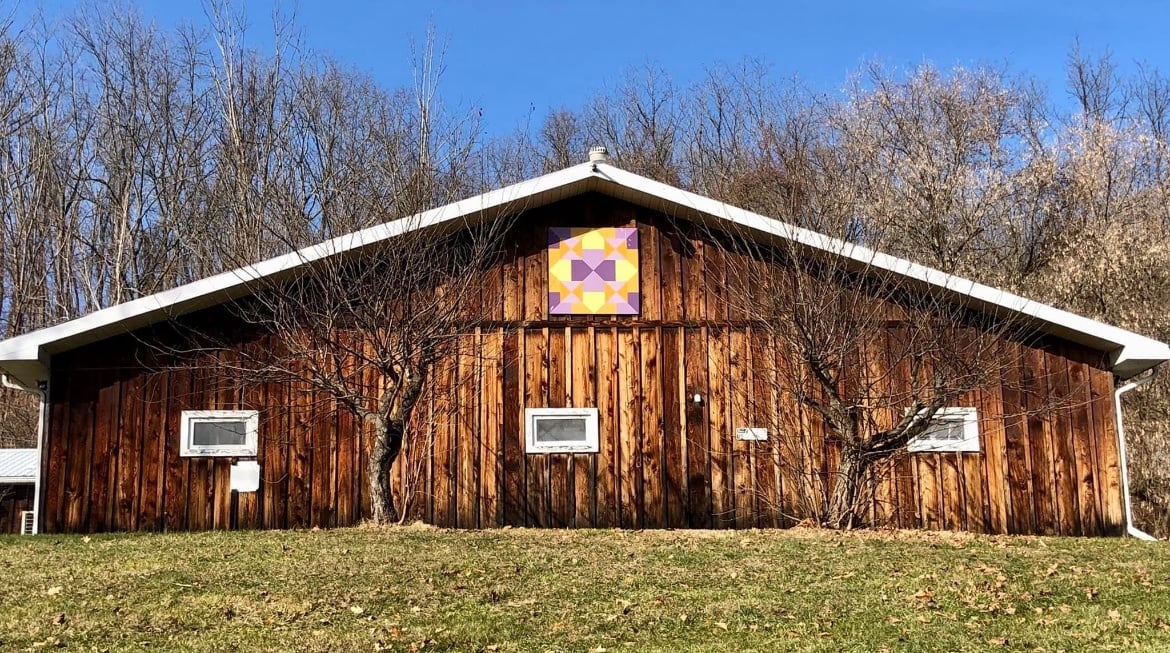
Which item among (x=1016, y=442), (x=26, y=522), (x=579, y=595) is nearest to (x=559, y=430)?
(x=579, y=595)

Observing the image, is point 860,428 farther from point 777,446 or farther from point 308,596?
point 308,596

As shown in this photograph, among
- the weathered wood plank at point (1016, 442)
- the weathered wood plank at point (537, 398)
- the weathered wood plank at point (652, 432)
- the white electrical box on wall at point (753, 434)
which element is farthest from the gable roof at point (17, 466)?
the weathered wood plank at point (1016, 442)

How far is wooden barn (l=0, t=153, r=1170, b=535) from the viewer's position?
12.8m

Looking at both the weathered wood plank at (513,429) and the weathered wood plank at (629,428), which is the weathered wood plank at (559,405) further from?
the weathered wood plank at (629,428)

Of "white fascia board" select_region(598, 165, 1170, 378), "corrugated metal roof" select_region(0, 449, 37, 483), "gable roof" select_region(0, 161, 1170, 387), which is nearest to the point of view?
"gable roof" select_region(0, 161, 1170, 387)

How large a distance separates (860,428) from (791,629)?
6552 millimetres

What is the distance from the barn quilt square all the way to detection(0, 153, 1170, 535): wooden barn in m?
0.03

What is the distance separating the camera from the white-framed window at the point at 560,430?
13.4 m

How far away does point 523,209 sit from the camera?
13430 mm

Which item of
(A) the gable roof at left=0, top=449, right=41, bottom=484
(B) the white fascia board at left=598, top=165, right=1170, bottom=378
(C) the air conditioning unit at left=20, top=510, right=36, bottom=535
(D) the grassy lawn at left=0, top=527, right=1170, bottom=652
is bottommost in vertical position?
(D) the grassy lawn at left=0, top=527, right=1170, bottom=652

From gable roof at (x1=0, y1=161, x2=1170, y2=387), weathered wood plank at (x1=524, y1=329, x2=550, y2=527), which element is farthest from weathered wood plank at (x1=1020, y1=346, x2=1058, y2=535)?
weathered wood plank at (x1=524, y1=329, x2=550, y2=527)

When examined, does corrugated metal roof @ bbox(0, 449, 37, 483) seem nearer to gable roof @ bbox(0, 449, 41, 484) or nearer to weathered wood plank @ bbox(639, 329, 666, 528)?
gable roof @ bbox(0, 449, 41, 484)

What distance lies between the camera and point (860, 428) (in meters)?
13.2

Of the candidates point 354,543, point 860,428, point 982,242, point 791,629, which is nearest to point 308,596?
point 354,543
